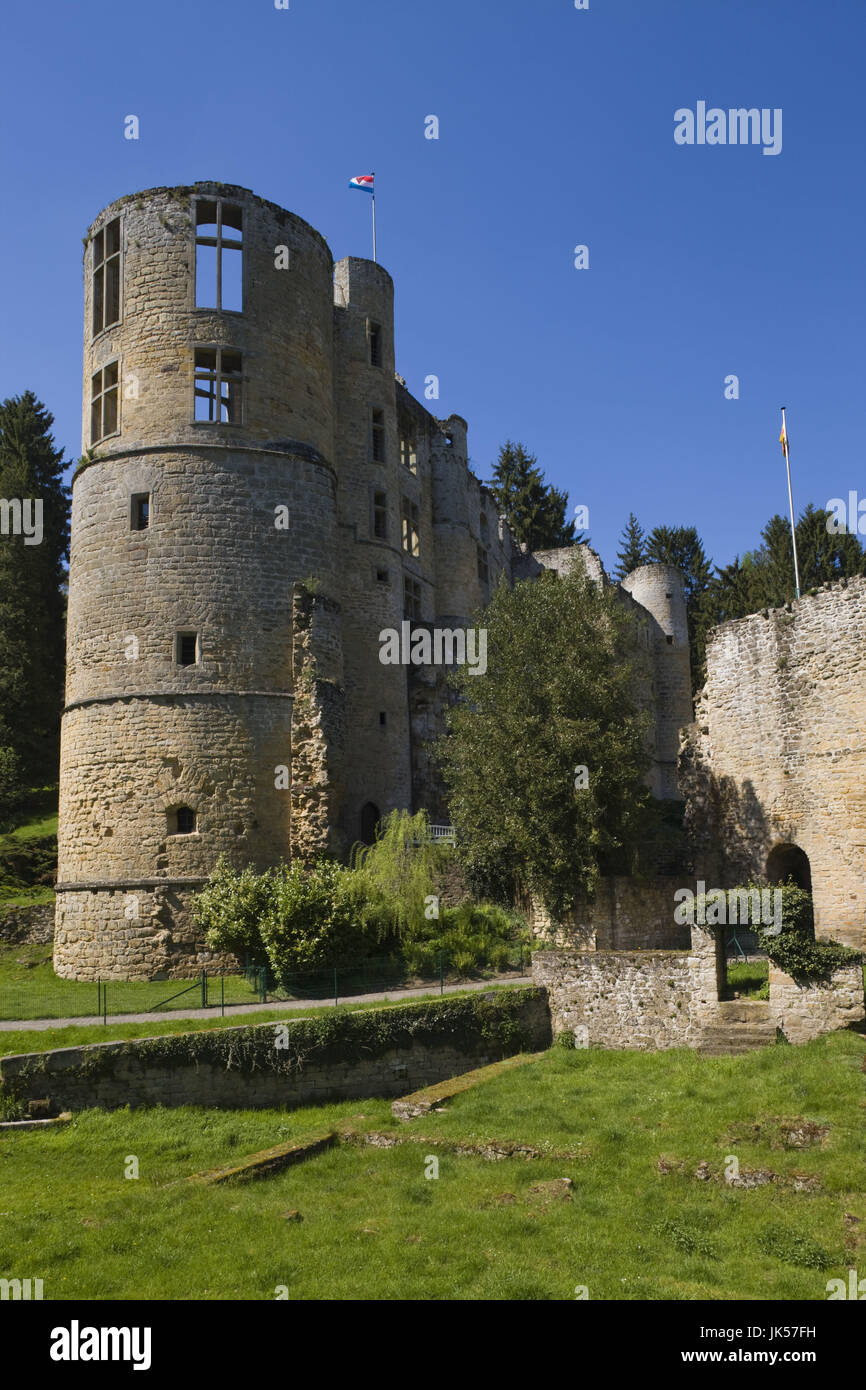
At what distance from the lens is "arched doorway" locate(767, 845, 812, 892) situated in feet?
73.9

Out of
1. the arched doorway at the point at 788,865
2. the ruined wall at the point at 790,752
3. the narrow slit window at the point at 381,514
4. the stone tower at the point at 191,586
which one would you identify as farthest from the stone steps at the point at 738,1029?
the narrow slit window at the point at 381,514

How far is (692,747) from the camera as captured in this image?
80.9 ft

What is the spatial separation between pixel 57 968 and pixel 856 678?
59.9 feet

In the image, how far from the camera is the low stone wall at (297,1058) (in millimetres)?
14367

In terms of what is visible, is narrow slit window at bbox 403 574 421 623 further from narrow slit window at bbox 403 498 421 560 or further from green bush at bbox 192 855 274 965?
green bush at bbox 192 855 274 965

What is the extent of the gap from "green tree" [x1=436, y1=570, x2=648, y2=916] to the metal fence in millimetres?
2075

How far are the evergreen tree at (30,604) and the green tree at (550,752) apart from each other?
1657cm

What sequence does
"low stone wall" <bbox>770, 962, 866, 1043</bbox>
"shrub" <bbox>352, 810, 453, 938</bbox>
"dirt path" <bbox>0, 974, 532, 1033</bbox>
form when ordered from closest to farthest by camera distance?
1. "low stone wall" <bbox>770, 962, 866, 1043</bbox>
2. "dirt path" <bbox>0, 974, 532, 1033</bbox>
3. "shrub" <bbox>352, 810, 453, 938</bbox>

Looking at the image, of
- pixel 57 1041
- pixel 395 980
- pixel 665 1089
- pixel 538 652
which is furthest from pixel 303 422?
pixel 665 1089

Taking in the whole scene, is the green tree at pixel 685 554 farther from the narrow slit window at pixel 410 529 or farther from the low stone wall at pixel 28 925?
the low stone wall at pixel 28 925

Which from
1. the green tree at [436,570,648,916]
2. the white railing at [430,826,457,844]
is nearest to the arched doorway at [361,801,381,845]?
the white railing at [430,826,457,844]
